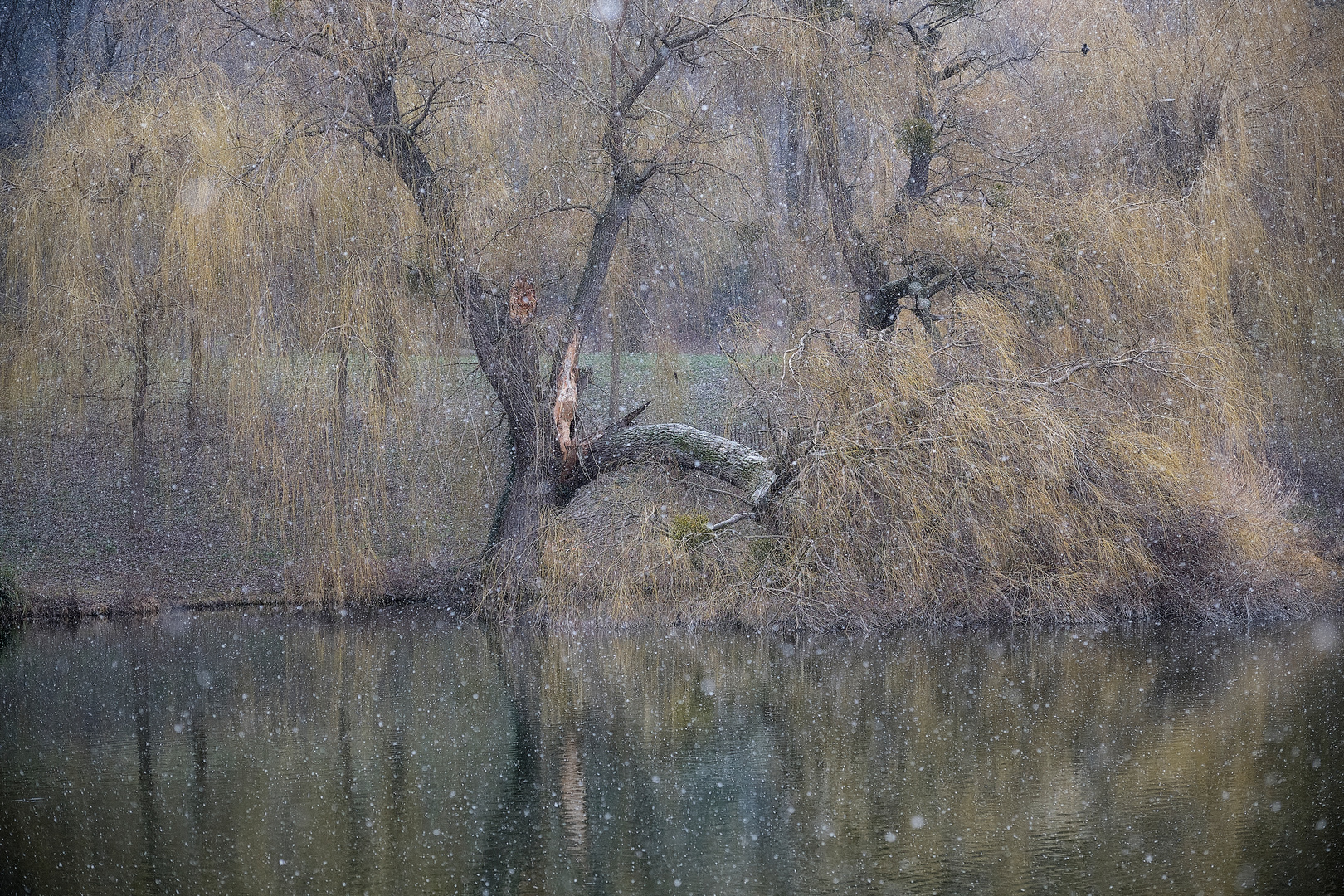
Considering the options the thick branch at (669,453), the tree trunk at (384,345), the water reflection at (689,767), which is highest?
the tree trunk at (384,345)

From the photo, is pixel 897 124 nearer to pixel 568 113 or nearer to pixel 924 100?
pixel 924 100

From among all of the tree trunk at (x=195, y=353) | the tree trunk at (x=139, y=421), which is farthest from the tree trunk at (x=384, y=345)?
the tree trunk at (x=139, y=421)

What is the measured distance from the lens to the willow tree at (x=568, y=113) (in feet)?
36.2

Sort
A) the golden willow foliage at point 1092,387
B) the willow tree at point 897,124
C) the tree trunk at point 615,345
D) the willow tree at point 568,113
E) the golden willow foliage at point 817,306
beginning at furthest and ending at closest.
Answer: the tree trunk at point 615,345 < the willow tree at point 897,124 < the willow tree at point 568,113 < the golden willow foliage at point 817,306 < the golden willow foliage at point 1092,387

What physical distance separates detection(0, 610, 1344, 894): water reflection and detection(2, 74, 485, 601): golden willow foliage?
1.84m

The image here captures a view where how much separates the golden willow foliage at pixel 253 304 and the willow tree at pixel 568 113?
1.31ft

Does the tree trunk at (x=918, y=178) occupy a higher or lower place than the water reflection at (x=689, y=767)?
higher

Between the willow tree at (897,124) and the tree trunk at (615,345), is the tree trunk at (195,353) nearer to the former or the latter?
the tree trunk at (615,345)

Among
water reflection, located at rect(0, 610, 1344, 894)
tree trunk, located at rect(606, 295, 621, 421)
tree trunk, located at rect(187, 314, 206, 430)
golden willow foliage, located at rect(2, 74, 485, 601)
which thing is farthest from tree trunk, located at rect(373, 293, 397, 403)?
tree trunk, located at rect(606, 295, 621, 421)

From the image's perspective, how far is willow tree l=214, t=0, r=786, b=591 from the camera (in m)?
11.0

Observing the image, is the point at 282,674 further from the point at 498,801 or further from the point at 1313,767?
the point at 1313,767

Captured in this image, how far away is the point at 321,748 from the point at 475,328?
5.41 metres

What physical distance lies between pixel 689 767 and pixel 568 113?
7.71m

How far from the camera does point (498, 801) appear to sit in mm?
5707
